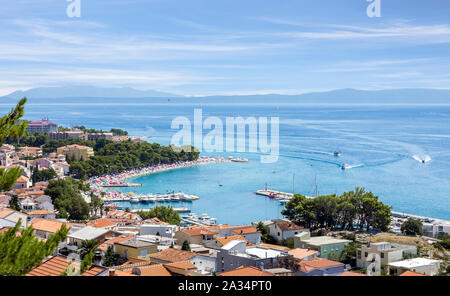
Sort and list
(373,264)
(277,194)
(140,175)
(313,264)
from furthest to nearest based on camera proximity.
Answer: (140,175), (277,194), (373,264), (313,264)

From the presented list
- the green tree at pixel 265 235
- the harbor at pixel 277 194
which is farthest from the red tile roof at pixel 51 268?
the harbor at pixel 277 194

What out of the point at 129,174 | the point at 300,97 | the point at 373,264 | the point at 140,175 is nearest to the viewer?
the point at 373,264

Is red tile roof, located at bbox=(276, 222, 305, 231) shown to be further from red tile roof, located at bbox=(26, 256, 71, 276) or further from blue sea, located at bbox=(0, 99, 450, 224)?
red tile roof, located at bbox=(26, 256, 71, 276)

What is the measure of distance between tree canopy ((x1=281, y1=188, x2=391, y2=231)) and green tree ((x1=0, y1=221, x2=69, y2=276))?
267 inches

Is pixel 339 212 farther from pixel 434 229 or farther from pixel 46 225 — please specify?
pixel 46 225

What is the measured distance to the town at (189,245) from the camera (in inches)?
70.3

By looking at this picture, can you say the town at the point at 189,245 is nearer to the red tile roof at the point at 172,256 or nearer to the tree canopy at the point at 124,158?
the red tile roof at the point at 172,256

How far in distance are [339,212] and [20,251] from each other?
24.0 feet

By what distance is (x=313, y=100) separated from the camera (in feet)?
199

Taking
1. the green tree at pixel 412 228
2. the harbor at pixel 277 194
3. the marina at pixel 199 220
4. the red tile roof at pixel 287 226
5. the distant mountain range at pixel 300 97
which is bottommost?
the marina at pixel 199 220

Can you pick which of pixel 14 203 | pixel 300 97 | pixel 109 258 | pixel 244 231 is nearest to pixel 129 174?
pixel 14 203

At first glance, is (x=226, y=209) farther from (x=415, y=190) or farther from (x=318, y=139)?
(x=318, y=139)

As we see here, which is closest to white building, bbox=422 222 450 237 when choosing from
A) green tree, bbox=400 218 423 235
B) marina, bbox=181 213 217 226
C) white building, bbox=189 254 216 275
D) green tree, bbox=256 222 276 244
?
green tree, bbox=400 218 423 235

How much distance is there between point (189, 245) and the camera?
19.3 ft
